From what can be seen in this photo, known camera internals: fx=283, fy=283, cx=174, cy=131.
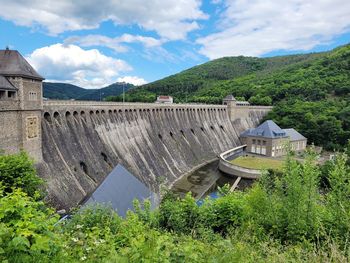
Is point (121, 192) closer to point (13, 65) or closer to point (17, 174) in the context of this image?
point (17, 174)

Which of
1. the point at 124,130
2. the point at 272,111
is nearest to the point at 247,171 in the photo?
the point at 124,130

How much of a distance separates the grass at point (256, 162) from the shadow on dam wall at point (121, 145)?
23.7ft

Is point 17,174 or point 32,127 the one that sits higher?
point 32,127

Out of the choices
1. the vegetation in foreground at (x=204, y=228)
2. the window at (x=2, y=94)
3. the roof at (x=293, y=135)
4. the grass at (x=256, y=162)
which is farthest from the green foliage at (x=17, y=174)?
the roof at (x=293, y=135)

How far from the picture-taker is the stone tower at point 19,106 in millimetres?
24109

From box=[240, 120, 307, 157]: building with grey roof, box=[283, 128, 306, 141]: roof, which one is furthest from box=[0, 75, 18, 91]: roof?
box=[283, 128, 306, 141]: roof

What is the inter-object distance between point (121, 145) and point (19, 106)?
17657 mm

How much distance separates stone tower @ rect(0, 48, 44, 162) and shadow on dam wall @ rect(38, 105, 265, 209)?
2.61 meters

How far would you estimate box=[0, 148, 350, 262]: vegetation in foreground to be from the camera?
22.3 ft

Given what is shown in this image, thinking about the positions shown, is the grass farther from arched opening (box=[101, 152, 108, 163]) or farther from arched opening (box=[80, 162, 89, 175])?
arched opening (box=[80, 162, 89, 175])

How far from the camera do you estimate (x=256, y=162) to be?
2108 inches

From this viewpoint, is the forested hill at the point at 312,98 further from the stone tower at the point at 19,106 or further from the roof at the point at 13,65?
the roof at the point at 13,65

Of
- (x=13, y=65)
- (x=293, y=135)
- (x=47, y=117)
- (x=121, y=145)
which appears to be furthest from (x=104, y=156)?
(x=293, y=135)

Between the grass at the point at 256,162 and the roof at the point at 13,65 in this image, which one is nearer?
the roof at the point at 13,65
